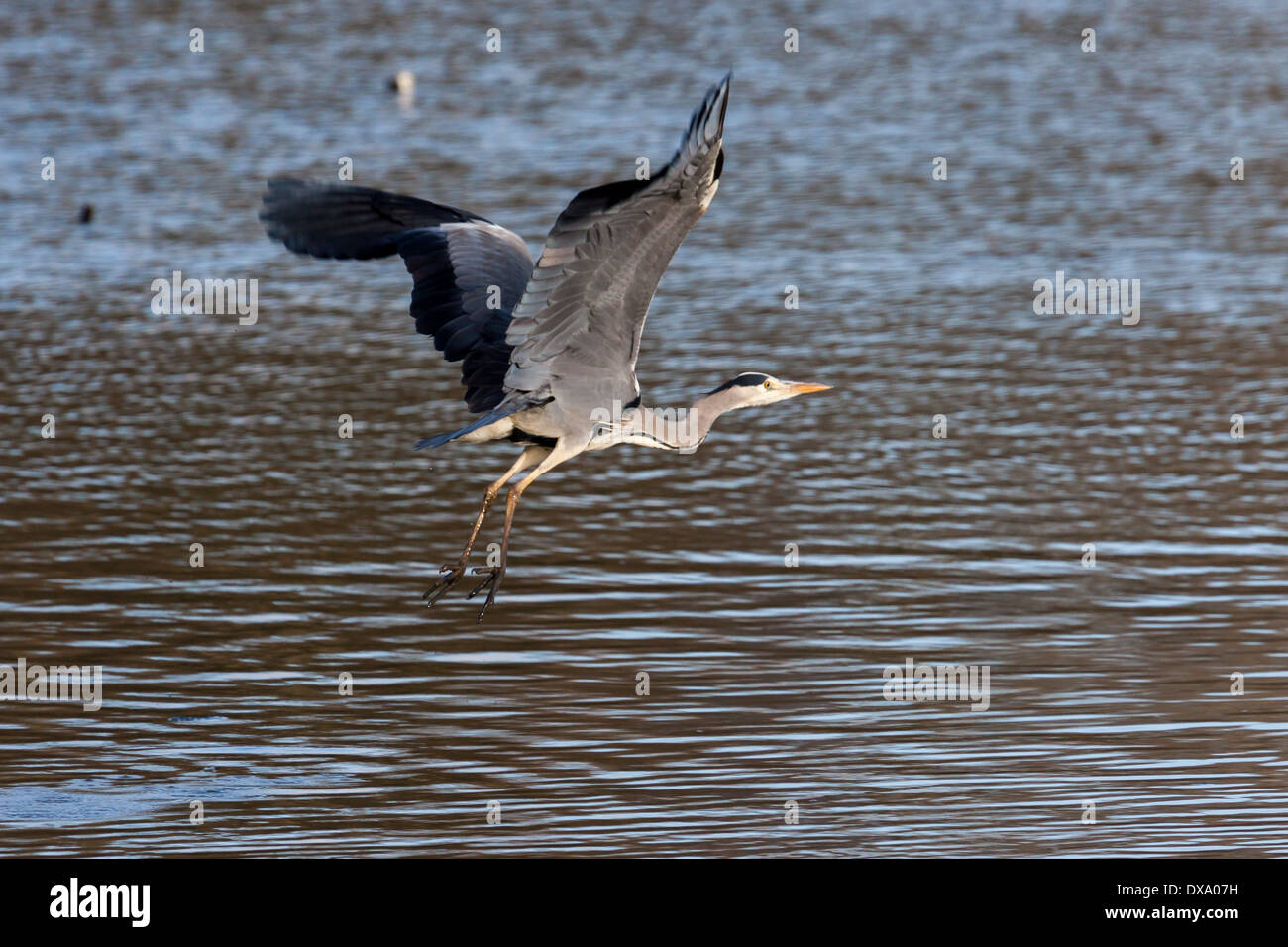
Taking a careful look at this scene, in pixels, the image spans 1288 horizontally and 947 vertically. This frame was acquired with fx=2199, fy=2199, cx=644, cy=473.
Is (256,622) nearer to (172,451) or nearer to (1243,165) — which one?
(172,451)

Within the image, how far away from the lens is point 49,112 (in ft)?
92.6

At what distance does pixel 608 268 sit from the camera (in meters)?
9.25

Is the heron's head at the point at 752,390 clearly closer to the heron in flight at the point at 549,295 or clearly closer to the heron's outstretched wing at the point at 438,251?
the heron in flight at the point at 549,295

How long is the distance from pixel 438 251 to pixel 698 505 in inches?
156

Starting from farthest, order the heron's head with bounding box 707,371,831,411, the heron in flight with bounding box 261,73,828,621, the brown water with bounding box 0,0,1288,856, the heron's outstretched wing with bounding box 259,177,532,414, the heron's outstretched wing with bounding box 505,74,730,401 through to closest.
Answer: the heron's outstretched wing with bounding box 259,177,532,414, the heron's head with bounding box 707,371,831,411, the brown water with bounding box 0,0,1288,856, the heron in flight with bounding box 261,73,828,621, the heron's outstretched wing with bounding box 505,74,730,401

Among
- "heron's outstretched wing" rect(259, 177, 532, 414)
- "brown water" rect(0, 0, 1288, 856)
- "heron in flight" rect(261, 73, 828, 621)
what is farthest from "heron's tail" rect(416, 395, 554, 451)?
"brown water" rect(0, 0, 1288, 856)

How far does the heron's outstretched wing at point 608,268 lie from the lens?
836 centimetres

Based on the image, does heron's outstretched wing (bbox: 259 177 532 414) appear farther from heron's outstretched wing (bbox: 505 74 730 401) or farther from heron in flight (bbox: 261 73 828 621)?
heron's outstretched wing (bbox: 505 74 730 401)

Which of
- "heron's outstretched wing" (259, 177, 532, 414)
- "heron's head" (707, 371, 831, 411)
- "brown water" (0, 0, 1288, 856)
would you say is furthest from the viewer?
"heron's outstretched wing" (259, 177, 532, 414)

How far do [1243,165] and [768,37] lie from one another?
33.6ft

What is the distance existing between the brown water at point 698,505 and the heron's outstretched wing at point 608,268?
1805 millimetres

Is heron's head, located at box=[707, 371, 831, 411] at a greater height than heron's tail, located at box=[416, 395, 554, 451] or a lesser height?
greater

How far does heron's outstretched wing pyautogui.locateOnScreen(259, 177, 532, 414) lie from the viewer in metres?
10.8

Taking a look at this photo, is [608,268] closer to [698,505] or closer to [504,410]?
[504,410]
